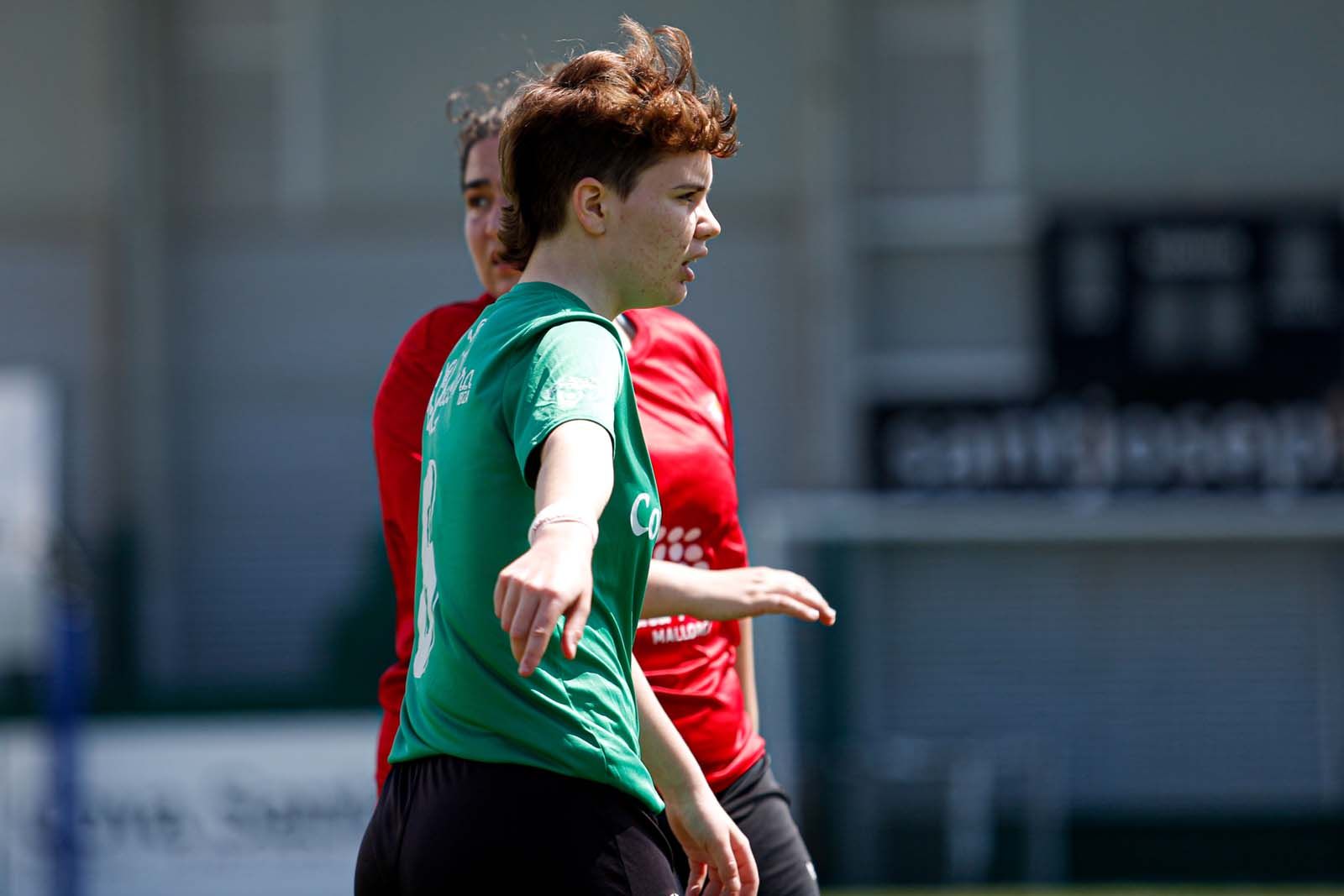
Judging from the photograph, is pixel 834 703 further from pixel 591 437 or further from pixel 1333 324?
pixel 591 437

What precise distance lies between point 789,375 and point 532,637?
11.2m

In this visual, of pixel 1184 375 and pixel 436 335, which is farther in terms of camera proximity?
pixel 1184 375

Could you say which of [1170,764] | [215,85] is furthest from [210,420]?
[1170,764]

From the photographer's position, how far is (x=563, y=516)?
1540 millimetres

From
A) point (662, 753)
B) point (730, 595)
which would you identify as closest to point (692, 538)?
point (730, 595)

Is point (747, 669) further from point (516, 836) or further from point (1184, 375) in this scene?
point (1184, 375)

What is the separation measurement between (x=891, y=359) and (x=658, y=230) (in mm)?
10559

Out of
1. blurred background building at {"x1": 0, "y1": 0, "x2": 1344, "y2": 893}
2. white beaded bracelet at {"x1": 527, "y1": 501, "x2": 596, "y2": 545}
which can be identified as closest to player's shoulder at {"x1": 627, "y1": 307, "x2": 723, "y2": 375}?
white beaded bracelet at {"x1": 527, "y1": 501, "x2": 596, "y2": 545}

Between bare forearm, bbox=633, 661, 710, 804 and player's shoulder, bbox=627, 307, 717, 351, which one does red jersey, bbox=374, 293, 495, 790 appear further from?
bare forearm, bbox=633, 661, 710, 804

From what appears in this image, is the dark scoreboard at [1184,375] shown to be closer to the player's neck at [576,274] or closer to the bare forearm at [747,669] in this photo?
the bare forearm at [747,669]

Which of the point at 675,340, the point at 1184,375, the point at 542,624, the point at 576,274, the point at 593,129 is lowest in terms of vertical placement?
the point at 1184,375

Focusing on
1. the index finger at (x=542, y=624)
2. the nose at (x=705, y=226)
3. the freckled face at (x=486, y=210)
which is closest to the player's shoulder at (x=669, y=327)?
the freckled face at (x=486, y=210)

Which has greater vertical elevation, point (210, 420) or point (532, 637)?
point (532, 637)

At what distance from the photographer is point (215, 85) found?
1295 centimetres
